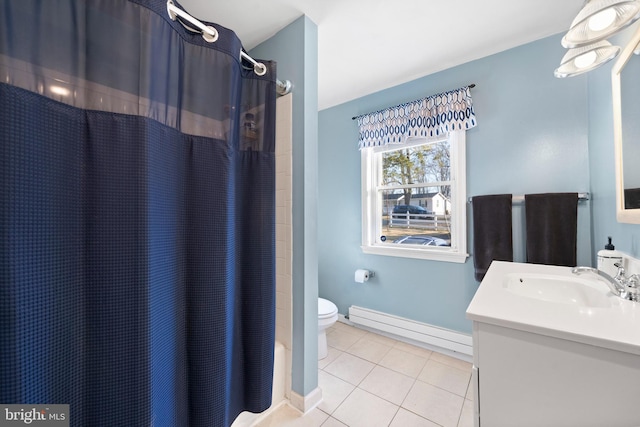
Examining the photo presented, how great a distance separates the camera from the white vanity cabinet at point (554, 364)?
24.2 inches

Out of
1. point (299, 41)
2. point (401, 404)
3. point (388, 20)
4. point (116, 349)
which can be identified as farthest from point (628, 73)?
point (116, 349)

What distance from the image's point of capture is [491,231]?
1.69 m

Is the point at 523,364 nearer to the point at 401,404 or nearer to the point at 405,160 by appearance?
the point at 401,404

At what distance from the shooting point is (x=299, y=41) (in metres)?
1.45

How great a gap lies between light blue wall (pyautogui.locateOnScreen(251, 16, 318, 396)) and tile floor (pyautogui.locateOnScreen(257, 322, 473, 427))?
17 centimetres

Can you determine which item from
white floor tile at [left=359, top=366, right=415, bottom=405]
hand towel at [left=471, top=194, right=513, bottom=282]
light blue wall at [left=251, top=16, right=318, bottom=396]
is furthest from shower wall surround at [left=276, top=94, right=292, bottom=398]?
hand towel at [left=471, top=194, right=513, bottom=282]

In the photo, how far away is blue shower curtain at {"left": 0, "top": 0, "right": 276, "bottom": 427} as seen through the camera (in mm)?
607

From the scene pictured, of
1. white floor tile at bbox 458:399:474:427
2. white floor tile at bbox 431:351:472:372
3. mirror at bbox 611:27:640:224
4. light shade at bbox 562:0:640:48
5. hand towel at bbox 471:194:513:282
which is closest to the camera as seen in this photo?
light shade at bbox 562:0:640:48

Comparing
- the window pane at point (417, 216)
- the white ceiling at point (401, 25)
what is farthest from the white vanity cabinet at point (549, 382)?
the white ceiling at point (401, 25)

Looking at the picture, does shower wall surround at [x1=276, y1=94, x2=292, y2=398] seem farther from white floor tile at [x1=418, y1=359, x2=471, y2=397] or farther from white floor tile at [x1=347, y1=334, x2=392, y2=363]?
white floor tile at [x1=418, y1=359, x2=471, y2=397]

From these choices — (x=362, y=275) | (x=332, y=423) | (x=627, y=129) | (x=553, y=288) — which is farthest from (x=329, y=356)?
(x=627, y=129)

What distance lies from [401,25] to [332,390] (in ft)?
7.71

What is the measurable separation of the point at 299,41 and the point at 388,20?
561 mm

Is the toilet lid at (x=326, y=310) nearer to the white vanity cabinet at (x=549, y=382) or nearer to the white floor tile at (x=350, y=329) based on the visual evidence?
the white floor tile at (x=350, y=329)
